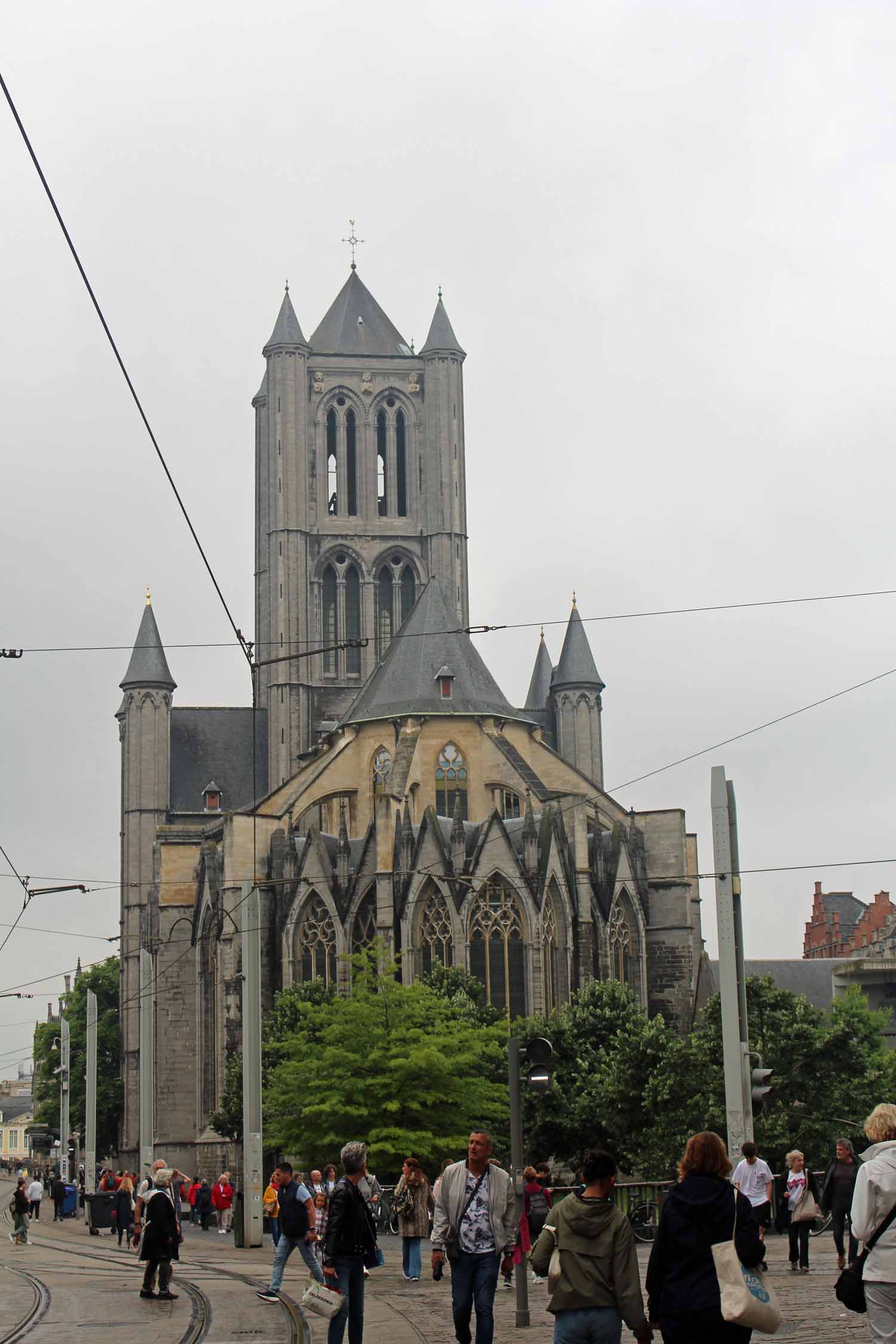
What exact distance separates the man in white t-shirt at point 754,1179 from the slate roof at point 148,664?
57563 millimetres

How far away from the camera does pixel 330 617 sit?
247 feet

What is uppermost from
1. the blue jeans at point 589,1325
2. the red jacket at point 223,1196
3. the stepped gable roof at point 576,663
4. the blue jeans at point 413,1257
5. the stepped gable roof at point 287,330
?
the stepped gable roof at point 287,330

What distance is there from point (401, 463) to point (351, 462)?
7.28 ft

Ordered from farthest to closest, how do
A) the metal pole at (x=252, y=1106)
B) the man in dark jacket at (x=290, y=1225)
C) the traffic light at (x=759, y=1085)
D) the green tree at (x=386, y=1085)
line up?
the green tree at (x=386, y=1085), the metal pole at (x=252, y=1106), the traffic light at (x=759, y=1085), the man in dark jacket at (x=290, y=1225)

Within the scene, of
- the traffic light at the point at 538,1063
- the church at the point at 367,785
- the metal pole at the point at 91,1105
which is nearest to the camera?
the traffic light at the point at 538,1063

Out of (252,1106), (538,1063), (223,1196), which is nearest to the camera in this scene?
(538,1063)

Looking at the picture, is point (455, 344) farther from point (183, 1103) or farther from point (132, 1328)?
point (132, 1328)

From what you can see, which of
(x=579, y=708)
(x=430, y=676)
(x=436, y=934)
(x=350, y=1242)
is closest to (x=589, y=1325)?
(x=350, y=1242)

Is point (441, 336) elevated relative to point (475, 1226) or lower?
elevated

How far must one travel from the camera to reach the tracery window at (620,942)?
56.2 m

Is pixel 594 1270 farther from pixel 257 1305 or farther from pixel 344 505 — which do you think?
pixel 344 505

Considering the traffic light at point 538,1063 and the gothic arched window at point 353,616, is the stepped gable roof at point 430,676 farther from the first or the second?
the traffic light at point 538,1063

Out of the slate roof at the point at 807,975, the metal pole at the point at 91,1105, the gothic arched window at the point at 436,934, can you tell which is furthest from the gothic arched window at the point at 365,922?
the slate roof at the point at 807,975

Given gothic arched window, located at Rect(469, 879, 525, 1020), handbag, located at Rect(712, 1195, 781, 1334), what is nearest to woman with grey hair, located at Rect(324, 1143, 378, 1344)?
handbag, located at Rect(712, 1195, 781, 1334)
